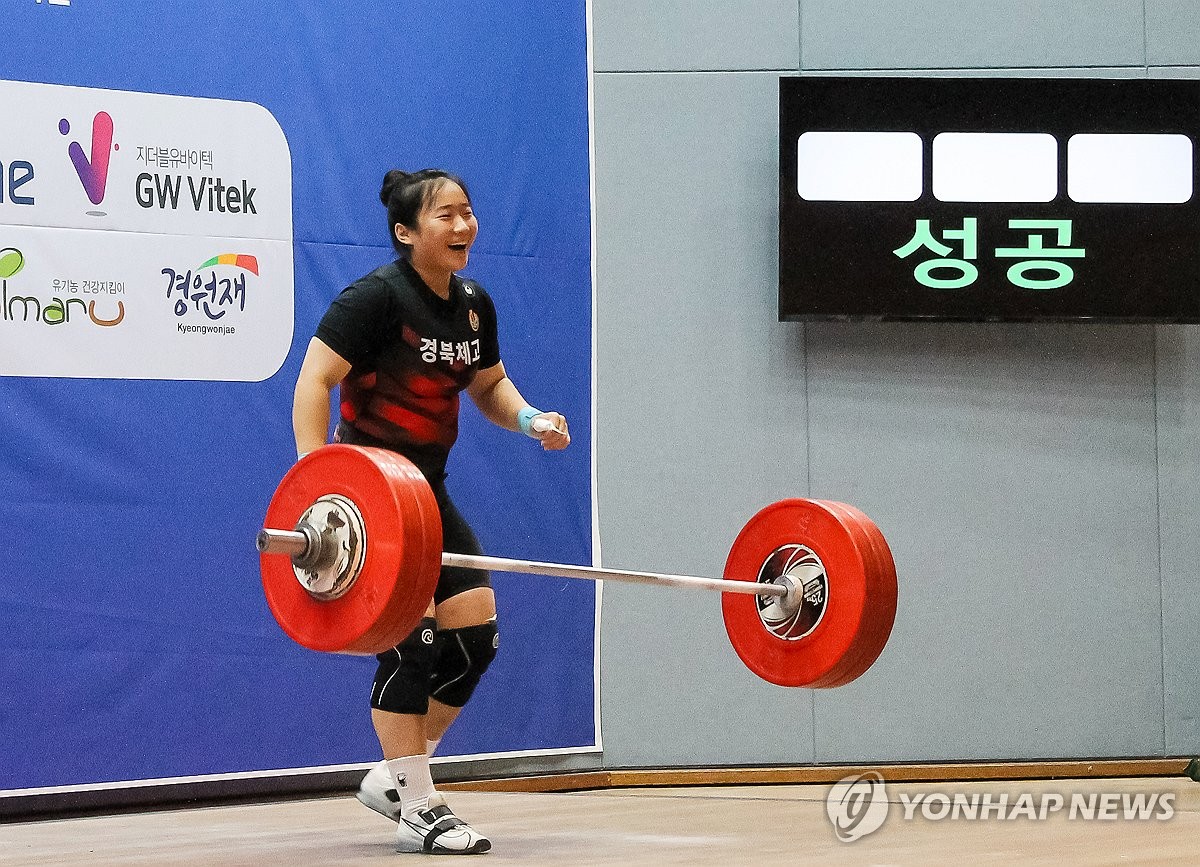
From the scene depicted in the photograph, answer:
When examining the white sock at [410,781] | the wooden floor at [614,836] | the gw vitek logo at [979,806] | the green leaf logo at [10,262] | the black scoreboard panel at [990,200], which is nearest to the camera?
the wooden floor at [614,836]

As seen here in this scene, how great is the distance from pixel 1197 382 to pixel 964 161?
95 centimetres

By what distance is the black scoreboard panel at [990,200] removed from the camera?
13.6ft

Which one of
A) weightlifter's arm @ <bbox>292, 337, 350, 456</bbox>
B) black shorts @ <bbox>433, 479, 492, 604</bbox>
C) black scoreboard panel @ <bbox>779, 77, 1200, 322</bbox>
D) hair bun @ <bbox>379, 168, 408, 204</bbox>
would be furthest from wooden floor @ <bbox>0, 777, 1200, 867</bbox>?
black scoreboard panel @ <bbox>779, 77, 1200, 322</bbox>

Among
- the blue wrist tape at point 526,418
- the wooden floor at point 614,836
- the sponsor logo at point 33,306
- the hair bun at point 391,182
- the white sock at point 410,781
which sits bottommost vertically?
the wooden floor at point 614,836

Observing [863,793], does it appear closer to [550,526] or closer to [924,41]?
[550,526]

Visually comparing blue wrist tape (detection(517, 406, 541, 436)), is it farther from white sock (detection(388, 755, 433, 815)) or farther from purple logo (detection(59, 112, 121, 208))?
purple logo (detection(59, 112, 121, 208))

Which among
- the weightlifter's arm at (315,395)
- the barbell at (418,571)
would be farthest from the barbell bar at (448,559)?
the weightlifter's arm at (315,395)

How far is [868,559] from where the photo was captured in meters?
2.70

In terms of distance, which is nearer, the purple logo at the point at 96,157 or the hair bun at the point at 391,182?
the hair bun at the point at 391,182

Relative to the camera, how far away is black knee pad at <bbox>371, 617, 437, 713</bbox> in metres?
2.74

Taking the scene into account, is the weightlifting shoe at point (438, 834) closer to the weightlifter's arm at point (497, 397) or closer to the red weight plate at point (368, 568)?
the red weight plate at point (368, 568)

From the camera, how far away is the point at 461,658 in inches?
112

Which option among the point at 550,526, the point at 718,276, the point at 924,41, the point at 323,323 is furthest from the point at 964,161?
the point at 323,323

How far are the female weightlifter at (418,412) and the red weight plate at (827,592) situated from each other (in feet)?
1.45
